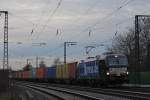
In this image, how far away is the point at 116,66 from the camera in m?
40.8

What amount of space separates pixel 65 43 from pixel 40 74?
1117 centimetres

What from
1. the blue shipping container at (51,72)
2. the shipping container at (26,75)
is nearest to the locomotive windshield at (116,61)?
the blue shipping container at (51,72)

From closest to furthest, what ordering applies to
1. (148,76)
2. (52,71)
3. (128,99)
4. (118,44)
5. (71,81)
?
(128,99), (148,76), (71,81), (52,71), (118,44)

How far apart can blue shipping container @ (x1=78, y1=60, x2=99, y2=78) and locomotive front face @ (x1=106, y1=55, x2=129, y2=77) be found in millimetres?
2045

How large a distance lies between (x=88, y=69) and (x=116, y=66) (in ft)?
22.3

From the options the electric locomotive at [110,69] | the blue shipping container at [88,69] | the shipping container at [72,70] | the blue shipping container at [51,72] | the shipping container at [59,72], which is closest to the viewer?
the electric locomotive at [110,69]

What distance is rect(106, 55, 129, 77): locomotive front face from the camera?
40.4 meters

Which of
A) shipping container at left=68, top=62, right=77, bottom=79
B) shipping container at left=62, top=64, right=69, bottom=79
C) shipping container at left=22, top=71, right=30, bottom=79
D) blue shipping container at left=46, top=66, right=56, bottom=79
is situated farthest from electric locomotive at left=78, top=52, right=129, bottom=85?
shipping container at left=22, top=71, right=30, bottom=79

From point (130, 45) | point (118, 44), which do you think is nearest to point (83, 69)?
point (130, 45)

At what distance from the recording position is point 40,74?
3440 inches

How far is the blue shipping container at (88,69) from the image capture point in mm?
43266

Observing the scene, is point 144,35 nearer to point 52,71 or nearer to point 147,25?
point 147,25

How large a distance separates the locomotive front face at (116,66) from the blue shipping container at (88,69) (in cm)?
205

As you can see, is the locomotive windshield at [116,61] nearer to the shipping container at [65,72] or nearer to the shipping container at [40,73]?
the shipping container at [65,72]
